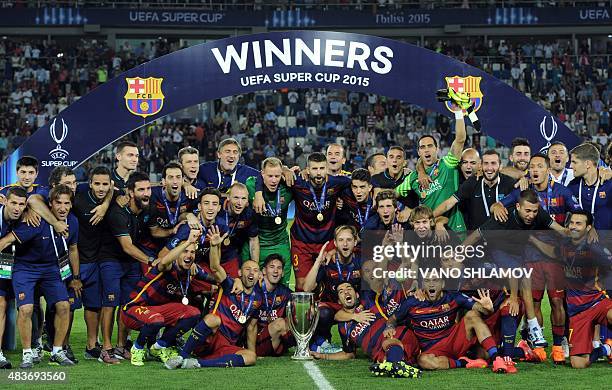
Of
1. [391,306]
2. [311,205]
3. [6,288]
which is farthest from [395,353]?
[6,288]

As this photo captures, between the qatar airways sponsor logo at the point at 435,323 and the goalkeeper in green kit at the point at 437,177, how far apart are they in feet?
4.31

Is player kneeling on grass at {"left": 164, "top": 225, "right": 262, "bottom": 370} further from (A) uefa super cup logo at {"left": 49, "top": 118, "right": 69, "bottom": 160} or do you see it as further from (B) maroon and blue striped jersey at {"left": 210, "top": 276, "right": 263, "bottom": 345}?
(A) uefa super cup logo at {"left": 49, "top": 118, "right": 69, "bottom": 160}

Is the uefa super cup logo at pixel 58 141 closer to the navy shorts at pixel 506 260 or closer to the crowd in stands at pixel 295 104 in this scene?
the navy shorts at pixel 506 260

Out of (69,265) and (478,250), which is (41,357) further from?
(478,250)

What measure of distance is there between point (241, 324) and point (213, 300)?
0.44 meters

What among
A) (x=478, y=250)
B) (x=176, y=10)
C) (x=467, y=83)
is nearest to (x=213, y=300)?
(x=478, y=250)

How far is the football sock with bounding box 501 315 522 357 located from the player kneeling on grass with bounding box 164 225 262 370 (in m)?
2.10

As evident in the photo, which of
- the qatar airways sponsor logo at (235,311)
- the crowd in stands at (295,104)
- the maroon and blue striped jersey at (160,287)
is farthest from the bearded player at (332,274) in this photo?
the crowd in stands at (295,104)

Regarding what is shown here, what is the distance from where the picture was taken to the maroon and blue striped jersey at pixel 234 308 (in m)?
9.05

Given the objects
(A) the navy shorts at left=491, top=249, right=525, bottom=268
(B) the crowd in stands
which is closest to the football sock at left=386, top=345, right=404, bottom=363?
(A) the navy shorts at left=491, top=249, right=525, bottom=268

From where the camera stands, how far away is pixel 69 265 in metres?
9.17

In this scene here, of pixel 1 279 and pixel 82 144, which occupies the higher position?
pixel 82 144

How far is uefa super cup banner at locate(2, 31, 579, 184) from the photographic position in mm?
10719

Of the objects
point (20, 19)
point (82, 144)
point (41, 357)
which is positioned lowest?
point (41, 357)
